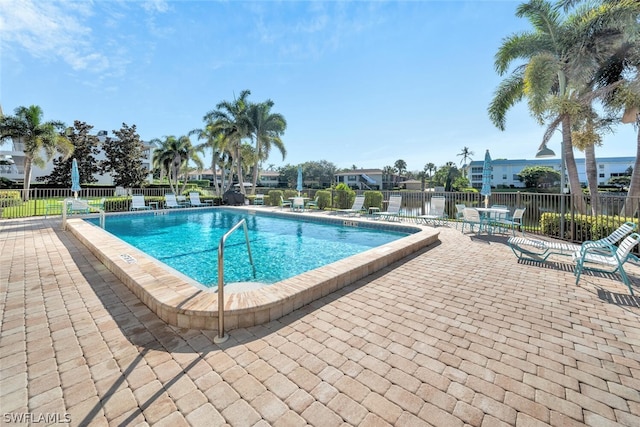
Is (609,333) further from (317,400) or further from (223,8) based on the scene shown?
(223,8)

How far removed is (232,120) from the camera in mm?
22578

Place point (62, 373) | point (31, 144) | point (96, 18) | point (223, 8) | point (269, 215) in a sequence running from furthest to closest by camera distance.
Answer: point (31, 144) → point (269, 215) → point (223, 8) → point (96, 18) → point (62, 373)

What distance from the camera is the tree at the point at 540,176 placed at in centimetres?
4125

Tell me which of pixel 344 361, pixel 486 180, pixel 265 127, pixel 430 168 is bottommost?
pixel 344 361

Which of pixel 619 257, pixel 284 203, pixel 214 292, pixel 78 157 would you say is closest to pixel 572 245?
pixel 619 257

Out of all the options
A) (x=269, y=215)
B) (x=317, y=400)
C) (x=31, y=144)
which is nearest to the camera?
(x=317, y=400)

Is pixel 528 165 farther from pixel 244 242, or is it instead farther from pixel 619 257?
pixel 244 242

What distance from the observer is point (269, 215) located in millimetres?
14156

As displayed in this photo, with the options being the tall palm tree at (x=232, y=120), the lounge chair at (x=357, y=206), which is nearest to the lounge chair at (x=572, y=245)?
the lounge chair at (x=357, y=206)

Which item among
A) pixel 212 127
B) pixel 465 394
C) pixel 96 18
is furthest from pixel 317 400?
pixel 212 127

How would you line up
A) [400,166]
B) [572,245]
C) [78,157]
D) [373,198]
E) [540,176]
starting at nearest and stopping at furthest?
[572,245] → [373,198] → [78,157] → [540,176] → [400,166]

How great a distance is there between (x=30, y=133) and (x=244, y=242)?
2017 cm

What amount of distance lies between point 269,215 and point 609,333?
12681mm

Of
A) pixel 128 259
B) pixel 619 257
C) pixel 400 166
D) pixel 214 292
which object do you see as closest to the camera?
pixel 214 292
